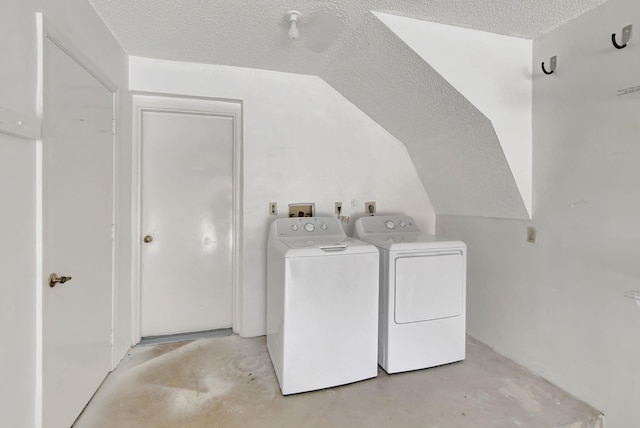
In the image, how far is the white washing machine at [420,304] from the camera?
6.73 ft

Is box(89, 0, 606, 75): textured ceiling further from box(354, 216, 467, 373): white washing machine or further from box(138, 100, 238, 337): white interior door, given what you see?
box(354, 216, 467, 373): white washing machine

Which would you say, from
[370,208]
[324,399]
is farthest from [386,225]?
[324,399]

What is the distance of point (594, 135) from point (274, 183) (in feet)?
7.17

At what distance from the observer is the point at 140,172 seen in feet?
8.19

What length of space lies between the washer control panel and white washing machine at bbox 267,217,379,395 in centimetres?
37

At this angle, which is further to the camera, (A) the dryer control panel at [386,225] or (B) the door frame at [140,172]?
(A) the dryer control panel at [386,225]

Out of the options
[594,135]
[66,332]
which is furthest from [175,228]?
[594,135]

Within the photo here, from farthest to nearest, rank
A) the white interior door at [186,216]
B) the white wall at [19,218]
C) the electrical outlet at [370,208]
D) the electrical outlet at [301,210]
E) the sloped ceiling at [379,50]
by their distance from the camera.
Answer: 1. the electrical outlet at [370,208]
2. the electrical outlet at [301,210]
3. the white interior door at [186,216]
4. the sloped ceiling at [379,50]
5. the white wall at [19,218]

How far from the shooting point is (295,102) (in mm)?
2684

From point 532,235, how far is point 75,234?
2817 mm

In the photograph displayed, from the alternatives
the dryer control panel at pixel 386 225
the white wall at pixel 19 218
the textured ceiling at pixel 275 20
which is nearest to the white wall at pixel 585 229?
the textured ceiling at pixel 275 20

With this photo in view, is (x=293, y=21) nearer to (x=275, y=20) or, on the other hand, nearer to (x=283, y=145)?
(x=275, y=20)

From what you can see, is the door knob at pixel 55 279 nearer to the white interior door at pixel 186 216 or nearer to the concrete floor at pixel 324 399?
the concrete floor at pixel 324 399

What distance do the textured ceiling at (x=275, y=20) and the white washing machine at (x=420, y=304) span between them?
4.75 ft
